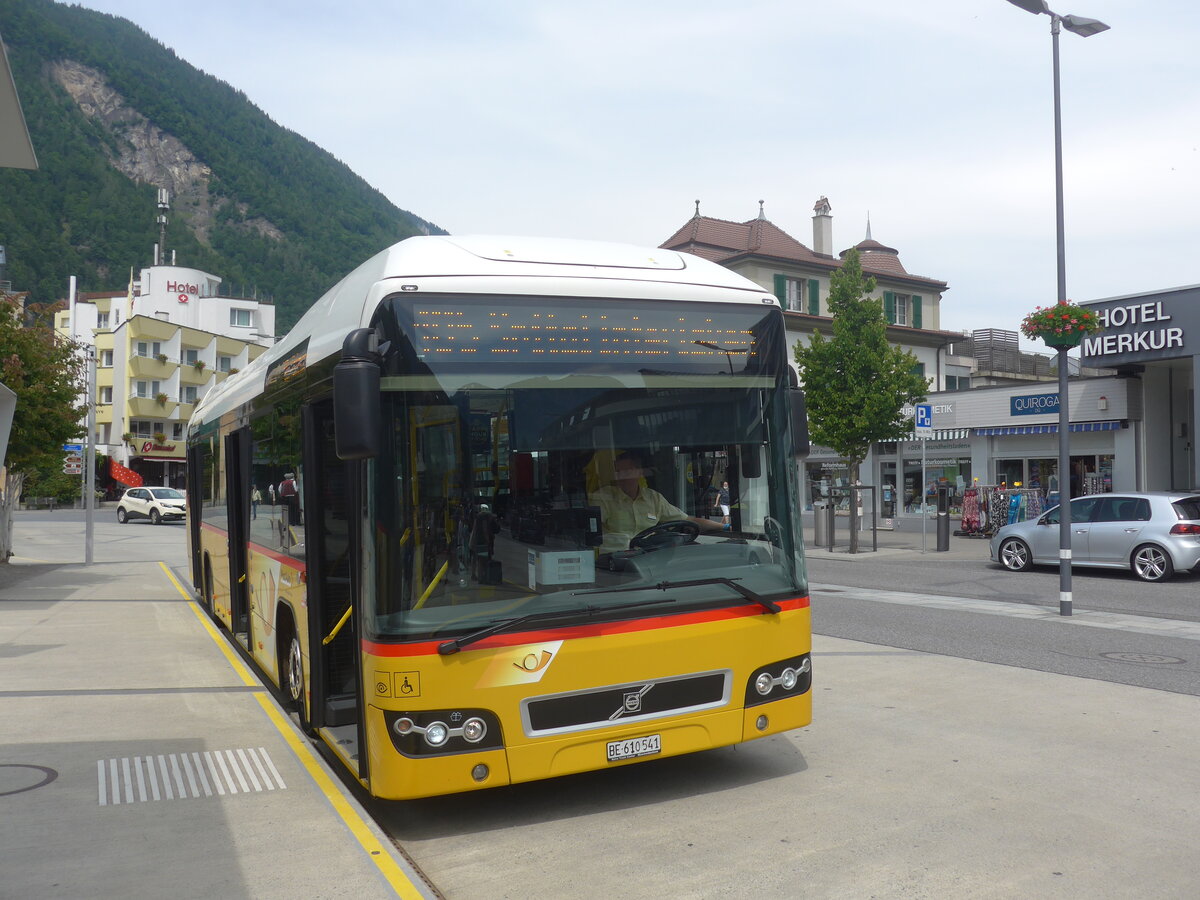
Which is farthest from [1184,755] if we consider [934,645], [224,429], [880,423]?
[880,423]

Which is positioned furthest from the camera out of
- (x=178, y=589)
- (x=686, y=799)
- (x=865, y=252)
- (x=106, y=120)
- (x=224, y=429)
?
(x=106, y=120)

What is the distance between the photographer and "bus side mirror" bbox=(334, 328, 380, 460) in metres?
4.66

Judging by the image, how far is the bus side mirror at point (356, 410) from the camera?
183 inches

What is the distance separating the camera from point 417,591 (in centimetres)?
489

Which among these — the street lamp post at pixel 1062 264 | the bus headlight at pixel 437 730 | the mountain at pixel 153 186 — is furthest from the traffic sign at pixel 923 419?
the mountain at pixel 153 186

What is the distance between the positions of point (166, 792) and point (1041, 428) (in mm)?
29316

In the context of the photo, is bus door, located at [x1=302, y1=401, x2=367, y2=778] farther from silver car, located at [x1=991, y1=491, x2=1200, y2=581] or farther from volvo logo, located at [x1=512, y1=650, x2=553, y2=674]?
silver car, located at [x1=991, y1=491, x2=1200, y2=581]

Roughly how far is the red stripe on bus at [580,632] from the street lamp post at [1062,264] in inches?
341

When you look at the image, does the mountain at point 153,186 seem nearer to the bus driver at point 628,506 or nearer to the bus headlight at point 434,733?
the bus driver at point 628,506

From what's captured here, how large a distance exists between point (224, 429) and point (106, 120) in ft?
646

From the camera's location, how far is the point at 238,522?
9.67m

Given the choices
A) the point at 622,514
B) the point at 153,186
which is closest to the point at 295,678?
the point at 622,514

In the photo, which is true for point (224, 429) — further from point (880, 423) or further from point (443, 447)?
point (880, 423)

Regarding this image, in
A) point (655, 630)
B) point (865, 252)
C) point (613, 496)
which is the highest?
point (865, 252)
